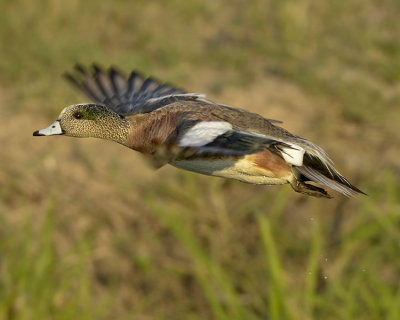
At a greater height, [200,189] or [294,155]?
[200,189]

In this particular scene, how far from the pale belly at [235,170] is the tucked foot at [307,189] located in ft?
0.04

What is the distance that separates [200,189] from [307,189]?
251 cm

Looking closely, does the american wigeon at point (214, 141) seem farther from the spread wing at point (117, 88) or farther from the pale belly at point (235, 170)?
the spread wing at point (117, 88)

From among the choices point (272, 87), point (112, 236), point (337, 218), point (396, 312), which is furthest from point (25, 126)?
point (396, 312)

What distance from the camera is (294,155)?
75 cm

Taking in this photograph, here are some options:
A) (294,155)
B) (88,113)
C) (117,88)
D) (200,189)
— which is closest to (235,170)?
(294,155)

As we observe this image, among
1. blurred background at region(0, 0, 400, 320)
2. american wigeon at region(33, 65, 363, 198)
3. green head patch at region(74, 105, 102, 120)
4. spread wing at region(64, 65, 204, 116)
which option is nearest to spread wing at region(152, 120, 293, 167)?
american wigeon at region(33, 65, 363, 198)

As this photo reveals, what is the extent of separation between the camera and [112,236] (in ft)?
10.7

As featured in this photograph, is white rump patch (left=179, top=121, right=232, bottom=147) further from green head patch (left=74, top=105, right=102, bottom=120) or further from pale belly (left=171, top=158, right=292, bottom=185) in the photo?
green head patch (left=74, top=105, right=102, bottom=120)

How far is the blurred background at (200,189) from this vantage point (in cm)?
255

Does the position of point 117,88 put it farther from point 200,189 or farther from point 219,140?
point 200,189

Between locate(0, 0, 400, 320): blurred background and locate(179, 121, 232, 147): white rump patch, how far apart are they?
1.40 m

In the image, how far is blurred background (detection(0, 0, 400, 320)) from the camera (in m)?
2.55

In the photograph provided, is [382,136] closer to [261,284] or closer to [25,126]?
[261,284]
